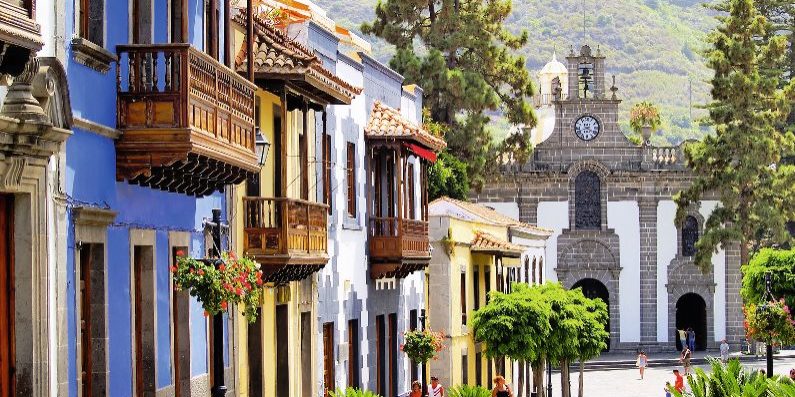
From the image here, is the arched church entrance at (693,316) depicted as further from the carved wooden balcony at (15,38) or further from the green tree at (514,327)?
the carved wooden balcony at (15,38)

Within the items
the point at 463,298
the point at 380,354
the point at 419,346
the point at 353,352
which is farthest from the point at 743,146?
the point at 353,352

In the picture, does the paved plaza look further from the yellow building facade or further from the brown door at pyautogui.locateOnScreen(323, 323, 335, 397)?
the brown door at pyautogui.locateOnScreen(323, 323, 335, 397)

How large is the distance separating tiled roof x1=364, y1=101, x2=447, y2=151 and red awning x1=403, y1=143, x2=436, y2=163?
127 mm

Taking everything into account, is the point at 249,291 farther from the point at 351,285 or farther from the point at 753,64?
the point at 753,64

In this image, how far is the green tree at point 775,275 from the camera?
5112cm

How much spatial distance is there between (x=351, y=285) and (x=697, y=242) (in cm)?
4971

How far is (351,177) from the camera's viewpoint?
29375 millimetres

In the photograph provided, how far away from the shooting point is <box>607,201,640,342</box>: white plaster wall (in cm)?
8050

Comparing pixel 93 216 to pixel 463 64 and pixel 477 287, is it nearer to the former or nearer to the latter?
pixel 477 287

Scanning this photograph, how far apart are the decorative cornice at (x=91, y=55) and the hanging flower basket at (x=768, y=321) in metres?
25.0

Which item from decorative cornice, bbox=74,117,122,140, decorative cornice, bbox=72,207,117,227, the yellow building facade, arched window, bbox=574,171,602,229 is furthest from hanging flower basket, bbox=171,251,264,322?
arched window, bbox=574,171,602,229

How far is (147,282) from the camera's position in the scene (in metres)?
16.8

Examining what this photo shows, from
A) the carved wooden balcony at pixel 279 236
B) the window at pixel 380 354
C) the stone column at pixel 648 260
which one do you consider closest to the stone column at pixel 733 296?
the stone column at pixel 648 260

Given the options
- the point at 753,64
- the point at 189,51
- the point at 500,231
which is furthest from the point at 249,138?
the point at 753,64
